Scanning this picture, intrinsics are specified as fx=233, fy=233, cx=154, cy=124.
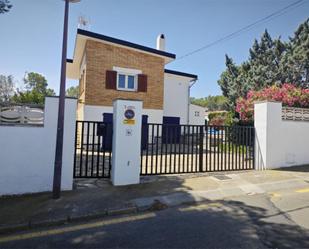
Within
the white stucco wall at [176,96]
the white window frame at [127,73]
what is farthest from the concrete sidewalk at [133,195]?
the white stucco wall at [176,96]

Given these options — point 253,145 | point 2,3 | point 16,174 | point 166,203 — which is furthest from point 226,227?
point 2,3

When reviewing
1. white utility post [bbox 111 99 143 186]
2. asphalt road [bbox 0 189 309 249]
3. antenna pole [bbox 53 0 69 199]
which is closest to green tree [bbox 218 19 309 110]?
white utility post [bbox 111 99 143 186]

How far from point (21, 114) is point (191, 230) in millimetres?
4635

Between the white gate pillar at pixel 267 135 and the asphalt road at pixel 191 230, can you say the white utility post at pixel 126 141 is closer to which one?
the asphalt road at pixel 191 230

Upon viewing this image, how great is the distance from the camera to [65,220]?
13.8ft

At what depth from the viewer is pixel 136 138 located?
6.59 meters

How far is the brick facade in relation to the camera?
45.5 ft

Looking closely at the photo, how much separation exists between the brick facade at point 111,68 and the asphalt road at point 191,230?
1060 centimetres

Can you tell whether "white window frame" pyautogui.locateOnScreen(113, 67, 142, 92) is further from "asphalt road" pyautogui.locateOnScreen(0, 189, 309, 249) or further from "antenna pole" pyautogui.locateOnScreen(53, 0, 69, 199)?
"asphalt road" pyautogui.locateOnScreen(0, 189, 309, 249)

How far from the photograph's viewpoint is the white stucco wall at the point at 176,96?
63.9 feet

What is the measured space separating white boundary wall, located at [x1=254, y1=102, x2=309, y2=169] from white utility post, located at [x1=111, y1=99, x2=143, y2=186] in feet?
15.9

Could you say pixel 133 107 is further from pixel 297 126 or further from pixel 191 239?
pixel 297 126

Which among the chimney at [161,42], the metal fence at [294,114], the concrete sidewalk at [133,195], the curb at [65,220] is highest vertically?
the chimney at [161,42]

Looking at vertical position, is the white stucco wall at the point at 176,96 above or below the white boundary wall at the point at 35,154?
above
